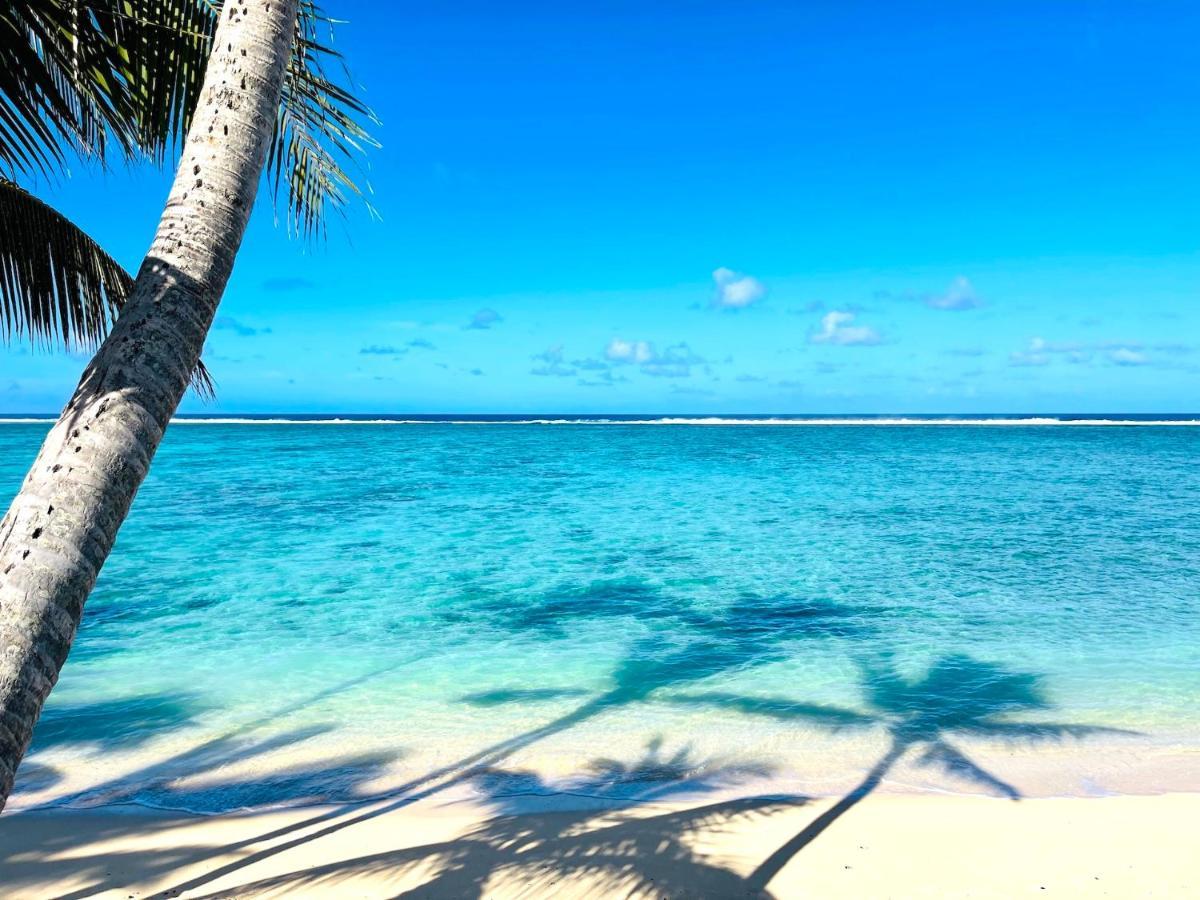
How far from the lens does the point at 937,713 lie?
670cm

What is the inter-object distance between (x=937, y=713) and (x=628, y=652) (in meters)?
3.23

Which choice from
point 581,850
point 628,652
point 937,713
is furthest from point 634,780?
point 628,652

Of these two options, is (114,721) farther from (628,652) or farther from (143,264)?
(143,264)

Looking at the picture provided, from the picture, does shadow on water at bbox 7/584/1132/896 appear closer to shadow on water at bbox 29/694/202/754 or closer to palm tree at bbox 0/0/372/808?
shadow on water at bbox 29/694/202/754

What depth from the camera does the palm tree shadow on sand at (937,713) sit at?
5.57 meters

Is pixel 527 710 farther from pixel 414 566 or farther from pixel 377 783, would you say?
pixel 414 566

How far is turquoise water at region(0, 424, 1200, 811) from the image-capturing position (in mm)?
5719

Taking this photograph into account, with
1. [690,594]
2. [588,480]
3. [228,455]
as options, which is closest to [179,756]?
[690,594]

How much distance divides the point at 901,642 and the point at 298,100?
26.6 feet

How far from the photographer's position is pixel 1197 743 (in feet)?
19.7

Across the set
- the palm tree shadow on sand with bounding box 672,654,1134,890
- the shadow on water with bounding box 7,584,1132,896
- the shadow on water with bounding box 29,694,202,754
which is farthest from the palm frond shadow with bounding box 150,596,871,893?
the shadow on water with bounding box 29,694,202,754

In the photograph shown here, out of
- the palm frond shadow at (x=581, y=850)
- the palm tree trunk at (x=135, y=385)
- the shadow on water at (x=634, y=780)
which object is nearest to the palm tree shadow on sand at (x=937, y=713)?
the shadow on water at (x=634, y=780)

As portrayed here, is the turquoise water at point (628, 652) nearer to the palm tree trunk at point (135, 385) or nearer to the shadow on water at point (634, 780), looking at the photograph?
the shadow on water at point (634, 780)

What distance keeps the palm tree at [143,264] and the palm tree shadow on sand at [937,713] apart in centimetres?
431
